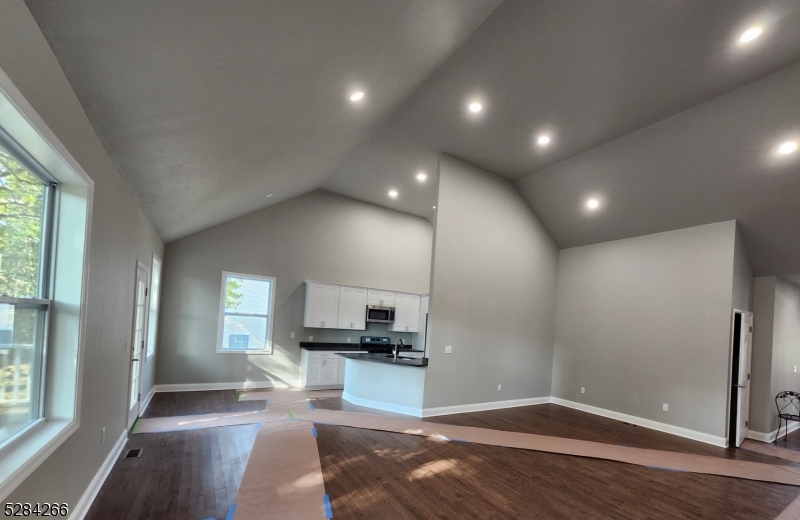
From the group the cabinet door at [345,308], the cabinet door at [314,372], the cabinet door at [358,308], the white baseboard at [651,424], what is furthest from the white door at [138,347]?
the white baseboard at [651,424]

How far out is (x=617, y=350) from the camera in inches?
269

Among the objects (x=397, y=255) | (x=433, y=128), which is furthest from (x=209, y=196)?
(x=397, y=255)

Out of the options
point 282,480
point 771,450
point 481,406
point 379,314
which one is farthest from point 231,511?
point 771,450

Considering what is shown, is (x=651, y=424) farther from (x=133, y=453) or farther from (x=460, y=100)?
(x=133, y=453)

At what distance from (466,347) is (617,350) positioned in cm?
265

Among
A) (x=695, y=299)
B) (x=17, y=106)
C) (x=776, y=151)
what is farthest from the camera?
(x=695, y=299)

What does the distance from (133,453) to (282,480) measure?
5.57ft

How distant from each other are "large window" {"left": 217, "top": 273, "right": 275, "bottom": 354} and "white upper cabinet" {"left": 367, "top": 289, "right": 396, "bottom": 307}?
205 centimetres

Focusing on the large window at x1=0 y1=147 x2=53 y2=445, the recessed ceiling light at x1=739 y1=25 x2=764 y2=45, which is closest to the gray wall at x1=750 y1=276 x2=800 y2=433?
the recessed ceiling light at x1=739 y1=25 x2=764 y2=45

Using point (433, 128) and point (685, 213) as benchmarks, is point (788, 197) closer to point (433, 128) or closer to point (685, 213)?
point (685, 213)

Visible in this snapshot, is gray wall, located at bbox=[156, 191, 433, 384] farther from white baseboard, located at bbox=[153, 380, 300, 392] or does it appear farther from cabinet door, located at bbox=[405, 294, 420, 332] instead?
cabinet door, located at bbox=[405, 294, 420, 332]

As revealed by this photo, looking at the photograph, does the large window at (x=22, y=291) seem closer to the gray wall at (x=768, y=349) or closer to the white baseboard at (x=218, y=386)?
the white baseboard at (x=218, y=386)

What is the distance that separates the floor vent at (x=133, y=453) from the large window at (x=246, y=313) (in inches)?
130

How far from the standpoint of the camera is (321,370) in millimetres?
7836
